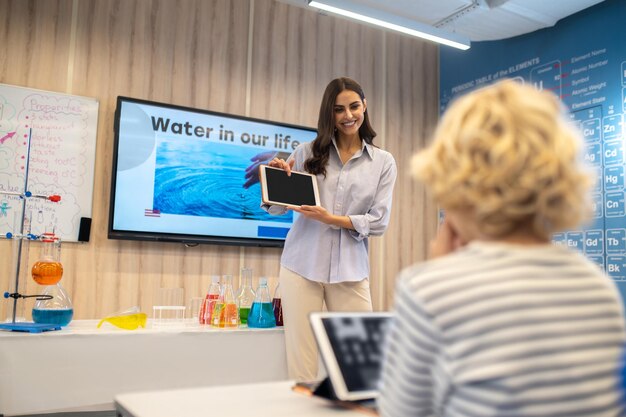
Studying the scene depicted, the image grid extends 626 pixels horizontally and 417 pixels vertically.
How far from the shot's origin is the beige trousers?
1891 mm

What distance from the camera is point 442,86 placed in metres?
4.61

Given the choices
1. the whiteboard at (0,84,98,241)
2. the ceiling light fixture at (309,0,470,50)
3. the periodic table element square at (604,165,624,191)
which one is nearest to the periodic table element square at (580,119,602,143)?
the periodic table element square at (604,165,624,191)

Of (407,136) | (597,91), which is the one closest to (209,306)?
(407,136)

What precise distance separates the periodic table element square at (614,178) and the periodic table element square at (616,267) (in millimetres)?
414

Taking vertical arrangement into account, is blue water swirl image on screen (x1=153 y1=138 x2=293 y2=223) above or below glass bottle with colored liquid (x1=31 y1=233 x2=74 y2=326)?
above

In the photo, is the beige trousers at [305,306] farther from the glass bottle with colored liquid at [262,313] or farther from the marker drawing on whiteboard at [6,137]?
the marker drawing on whiteboard at [6,137]

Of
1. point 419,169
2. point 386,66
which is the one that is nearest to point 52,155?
point 386,66

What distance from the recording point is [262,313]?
2916 millimetres

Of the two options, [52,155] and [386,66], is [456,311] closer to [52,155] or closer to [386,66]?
[52,155]

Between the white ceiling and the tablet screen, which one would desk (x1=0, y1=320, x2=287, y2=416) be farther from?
the white ceiling

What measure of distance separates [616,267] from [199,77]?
9.19 feet

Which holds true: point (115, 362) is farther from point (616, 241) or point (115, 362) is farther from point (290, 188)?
point (616, 241)

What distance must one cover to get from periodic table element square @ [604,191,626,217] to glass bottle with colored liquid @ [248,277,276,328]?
6.90 ft

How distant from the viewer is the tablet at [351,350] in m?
0.90
